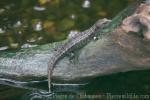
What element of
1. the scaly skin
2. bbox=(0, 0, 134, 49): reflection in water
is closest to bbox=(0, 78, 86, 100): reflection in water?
the scaly skin

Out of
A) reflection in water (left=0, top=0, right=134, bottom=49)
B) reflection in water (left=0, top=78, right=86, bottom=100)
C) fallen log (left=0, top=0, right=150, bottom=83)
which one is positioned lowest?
reflection in water (left=0, top=78, right=86, bottom=100)

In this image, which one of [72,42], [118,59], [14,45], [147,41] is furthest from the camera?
[14,45]

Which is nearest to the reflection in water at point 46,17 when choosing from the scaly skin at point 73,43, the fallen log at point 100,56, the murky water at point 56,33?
the murky water at point 56,33

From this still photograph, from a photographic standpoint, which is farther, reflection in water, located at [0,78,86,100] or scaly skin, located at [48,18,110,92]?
reflection in water, located at [0,78,86,100]

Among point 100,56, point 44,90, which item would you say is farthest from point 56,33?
point 100,56

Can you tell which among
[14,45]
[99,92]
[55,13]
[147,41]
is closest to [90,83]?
[99,92]

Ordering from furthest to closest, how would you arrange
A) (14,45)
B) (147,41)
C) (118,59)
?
(14,45) < (118,59) < (147,41)

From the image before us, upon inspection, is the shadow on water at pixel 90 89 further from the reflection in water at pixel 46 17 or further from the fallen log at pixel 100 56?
the reflection in water at pixel 46 17

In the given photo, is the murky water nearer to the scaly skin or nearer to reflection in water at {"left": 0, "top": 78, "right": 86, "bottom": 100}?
reflection in water at {"left": 0, "top": 78, "right": 86, "bottom": 100}

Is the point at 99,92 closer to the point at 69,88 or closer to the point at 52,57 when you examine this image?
the point at 69,88
